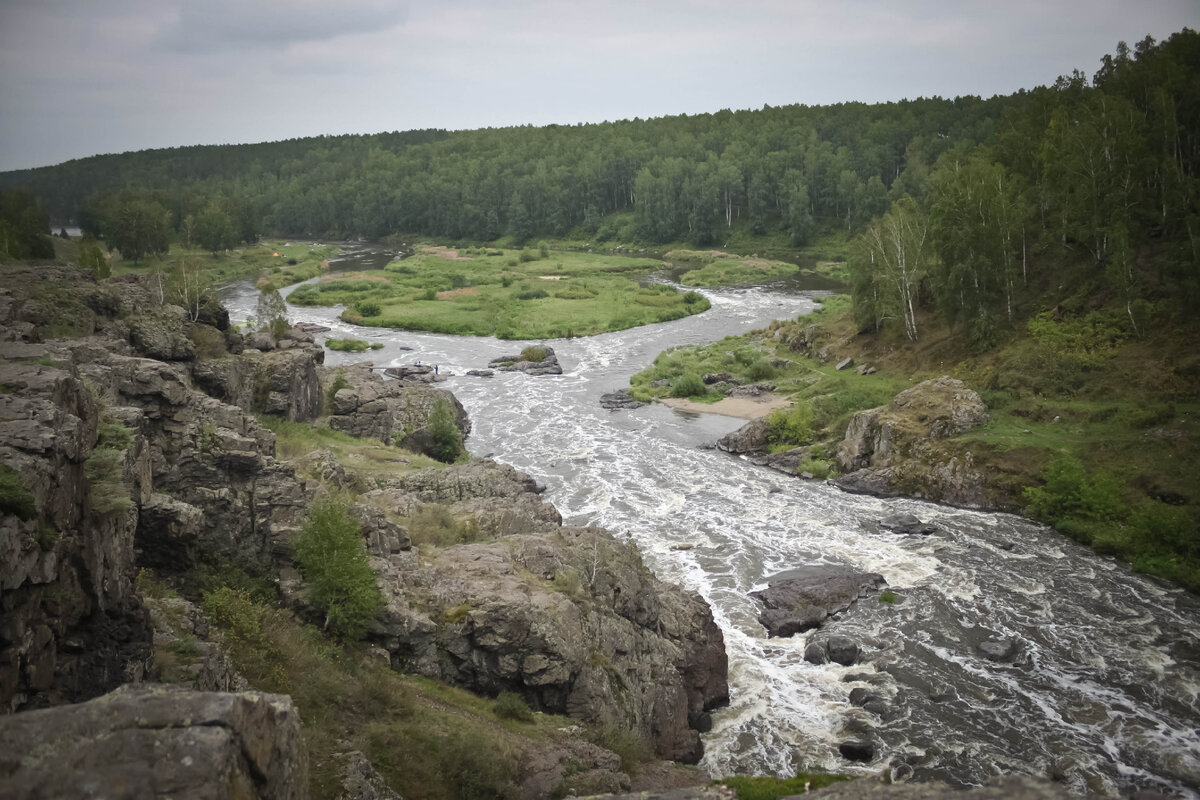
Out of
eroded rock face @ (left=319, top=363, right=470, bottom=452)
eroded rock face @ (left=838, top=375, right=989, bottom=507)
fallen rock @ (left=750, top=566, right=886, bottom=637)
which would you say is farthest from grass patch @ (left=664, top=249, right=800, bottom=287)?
fallen rock @ (left=750, top=566, right=886, bottom=637)

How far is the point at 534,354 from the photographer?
83.2 m

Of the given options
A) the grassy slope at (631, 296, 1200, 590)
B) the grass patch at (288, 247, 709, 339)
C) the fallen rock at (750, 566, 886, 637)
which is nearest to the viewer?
the fallen rock at (750, 566, 886, 637)

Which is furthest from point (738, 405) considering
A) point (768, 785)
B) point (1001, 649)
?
point (768, 785)

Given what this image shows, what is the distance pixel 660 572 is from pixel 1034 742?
16925mm

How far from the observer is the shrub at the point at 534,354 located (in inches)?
3263

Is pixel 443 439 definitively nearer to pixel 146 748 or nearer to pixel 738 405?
pixel 738 405

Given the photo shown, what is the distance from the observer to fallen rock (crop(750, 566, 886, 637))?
113 ft

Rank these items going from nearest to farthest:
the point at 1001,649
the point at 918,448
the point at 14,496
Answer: the point at 14,496, the point at 1001,649, the point at 918,448

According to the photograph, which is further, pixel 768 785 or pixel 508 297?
pixel 508 297

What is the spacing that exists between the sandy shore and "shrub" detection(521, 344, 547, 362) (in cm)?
1758

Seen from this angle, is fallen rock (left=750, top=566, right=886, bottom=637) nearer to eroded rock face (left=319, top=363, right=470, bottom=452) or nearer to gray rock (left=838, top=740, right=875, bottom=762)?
gray rock (left=838, top=740, right=875, bottom=762)

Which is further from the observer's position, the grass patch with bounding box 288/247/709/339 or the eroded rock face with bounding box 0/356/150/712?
the grass patch with bounding box 288/247/709/339

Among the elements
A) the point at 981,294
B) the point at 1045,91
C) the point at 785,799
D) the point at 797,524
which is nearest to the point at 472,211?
the point at 1045,91

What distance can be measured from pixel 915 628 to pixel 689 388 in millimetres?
37785
